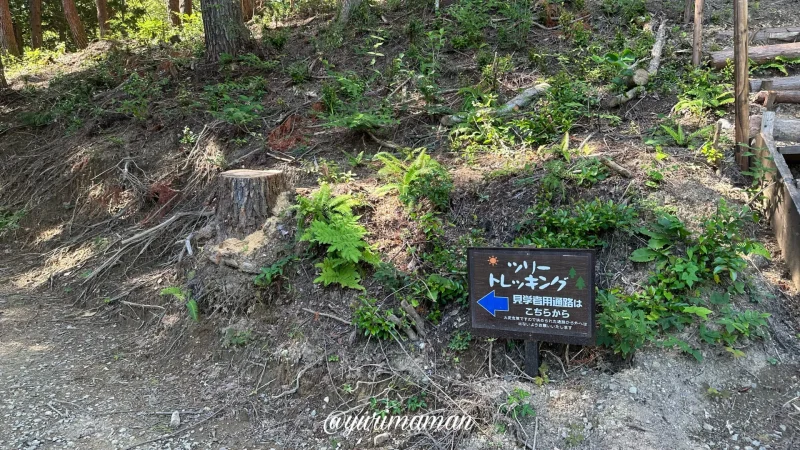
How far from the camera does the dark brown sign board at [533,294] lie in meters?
4.06

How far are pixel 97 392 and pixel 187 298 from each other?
1291mm

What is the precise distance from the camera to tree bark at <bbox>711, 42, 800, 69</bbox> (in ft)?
26.1

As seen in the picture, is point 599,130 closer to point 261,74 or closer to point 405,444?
point 405,444

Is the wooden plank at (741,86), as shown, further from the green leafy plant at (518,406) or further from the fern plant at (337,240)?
the fern plant at (337,240)

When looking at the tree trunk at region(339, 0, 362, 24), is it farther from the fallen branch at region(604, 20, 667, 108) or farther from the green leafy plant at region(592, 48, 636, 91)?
the fallen branch at region(604, 20, 667, 108)

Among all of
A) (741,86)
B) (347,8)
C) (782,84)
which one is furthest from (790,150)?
(347,8)

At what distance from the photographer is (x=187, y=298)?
6031mm

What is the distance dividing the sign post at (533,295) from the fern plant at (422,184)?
1655 mm

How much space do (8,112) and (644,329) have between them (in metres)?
13.0

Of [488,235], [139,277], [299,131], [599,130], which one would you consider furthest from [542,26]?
[139,277]

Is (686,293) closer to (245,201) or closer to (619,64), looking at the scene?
(619,64)

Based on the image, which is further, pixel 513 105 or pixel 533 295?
pixel 513 105

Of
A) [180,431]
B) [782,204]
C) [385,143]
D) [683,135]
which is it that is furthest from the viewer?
[385,143]

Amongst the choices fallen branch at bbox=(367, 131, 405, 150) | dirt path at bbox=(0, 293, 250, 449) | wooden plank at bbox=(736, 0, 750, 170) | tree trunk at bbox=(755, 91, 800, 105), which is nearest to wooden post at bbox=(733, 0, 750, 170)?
wooden plank at bbox=(736, 0, 750, 170)
